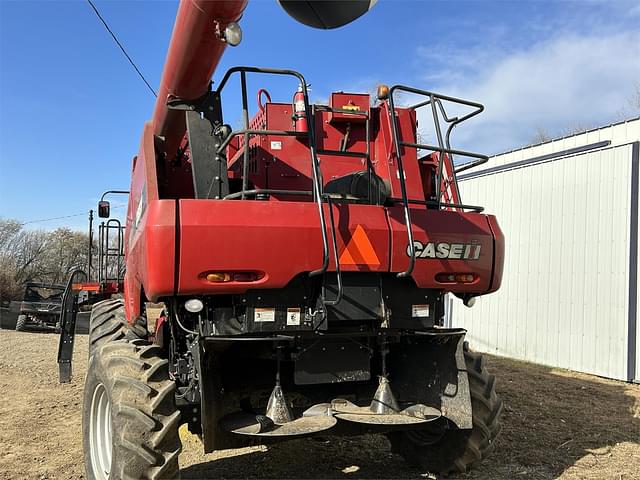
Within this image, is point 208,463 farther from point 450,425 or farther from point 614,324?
point 614,324

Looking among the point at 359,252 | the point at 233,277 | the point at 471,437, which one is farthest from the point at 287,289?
the point at 471,437

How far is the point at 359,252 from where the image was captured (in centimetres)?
340

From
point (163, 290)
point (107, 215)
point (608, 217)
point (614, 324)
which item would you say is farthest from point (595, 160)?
point (163, 290)

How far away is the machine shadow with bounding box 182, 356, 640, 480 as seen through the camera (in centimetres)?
450

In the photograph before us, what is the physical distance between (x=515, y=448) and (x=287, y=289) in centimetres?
318

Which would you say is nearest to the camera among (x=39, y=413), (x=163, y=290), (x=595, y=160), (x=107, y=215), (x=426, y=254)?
(x=163, y=290)

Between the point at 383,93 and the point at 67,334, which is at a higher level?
the point at 383,93

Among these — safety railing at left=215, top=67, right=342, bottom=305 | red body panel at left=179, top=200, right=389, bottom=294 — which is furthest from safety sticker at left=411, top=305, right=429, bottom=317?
safety railing at left=215, top=67, right=342, bottom=305

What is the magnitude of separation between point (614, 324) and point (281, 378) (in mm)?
7509

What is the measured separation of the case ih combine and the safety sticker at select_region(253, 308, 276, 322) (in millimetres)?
13

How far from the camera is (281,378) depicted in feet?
12.8

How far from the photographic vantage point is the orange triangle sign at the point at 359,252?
3367mm

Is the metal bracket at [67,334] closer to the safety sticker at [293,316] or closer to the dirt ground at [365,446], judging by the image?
the dirt ground at [365,446]

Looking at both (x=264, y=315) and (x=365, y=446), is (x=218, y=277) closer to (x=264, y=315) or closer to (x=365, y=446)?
(x=264, y=315)
